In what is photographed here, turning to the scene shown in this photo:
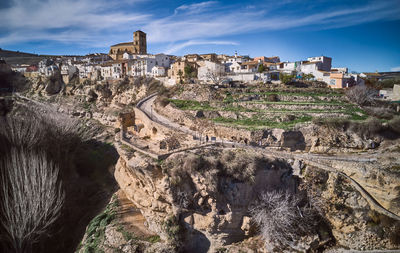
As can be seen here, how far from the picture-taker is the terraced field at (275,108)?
21156 millimetres

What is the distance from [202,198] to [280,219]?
5031 mm

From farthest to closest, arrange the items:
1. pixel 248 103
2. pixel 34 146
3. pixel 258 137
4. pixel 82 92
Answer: pixel 82 92
pixel 248 103
pixel 34 146
pixel 258 137

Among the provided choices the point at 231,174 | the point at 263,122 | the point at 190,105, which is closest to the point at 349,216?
the point at 231,174

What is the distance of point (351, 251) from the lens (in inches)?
516

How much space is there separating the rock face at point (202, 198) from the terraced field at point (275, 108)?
687 cm

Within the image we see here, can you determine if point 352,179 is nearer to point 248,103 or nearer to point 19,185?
point 248,103

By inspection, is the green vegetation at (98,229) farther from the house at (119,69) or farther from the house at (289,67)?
the house at (119,69)

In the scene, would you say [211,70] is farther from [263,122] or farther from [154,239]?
Result: [154,239]

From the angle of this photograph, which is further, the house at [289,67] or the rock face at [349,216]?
the house at [289,67]

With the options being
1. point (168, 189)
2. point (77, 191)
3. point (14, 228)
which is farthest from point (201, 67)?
point (14, 228)

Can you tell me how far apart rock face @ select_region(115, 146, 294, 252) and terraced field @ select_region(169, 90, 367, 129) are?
687 cm

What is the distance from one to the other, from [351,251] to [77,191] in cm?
2250

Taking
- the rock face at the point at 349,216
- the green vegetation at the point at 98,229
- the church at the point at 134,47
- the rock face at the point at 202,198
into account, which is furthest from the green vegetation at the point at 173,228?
the church at the point at 134,47

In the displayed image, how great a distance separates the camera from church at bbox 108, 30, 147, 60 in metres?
68.9
